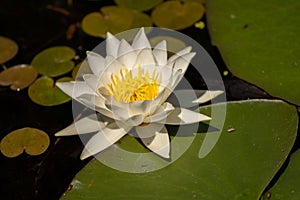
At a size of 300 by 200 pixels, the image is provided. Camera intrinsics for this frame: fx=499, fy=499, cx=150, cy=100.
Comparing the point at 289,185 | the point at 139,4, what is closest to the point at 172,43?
the point at 139,4

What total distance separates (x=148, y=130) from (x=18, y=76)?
0.89 m

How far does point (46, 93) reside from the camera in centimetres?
246

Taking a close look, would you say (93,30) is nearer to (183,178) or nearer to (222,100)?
(222,100)

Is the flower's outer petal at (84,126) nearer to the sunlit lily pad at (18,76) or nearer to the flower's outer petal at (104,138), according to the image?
the flower's outer petal at (104,138)

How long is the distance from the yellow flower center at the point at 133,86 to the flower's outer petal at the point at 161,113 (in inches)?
2.8

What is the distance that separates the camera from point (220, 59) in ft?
8.23

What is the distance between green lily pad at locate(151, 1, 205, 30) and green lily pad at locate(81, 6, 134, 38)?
6.2 inches

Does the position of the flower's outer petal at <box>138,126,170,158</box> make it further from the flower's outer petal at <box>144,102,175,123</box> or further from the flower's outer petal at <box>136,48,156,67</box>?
the flower's outer petal at <box>136,48,156,67</box>

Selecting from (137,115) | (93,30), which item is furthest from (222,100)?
(93,30)

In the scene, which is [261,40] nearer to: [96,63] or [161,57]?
[161,57]

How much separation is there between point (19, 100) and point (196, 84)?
2.89ft

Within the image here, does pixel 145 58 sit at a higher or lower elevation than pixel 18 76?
higher

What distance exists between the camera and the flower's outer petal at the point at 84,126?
2.09 meters

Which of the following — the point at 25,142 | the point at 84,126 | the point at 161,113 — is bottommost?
the point at 25,142
